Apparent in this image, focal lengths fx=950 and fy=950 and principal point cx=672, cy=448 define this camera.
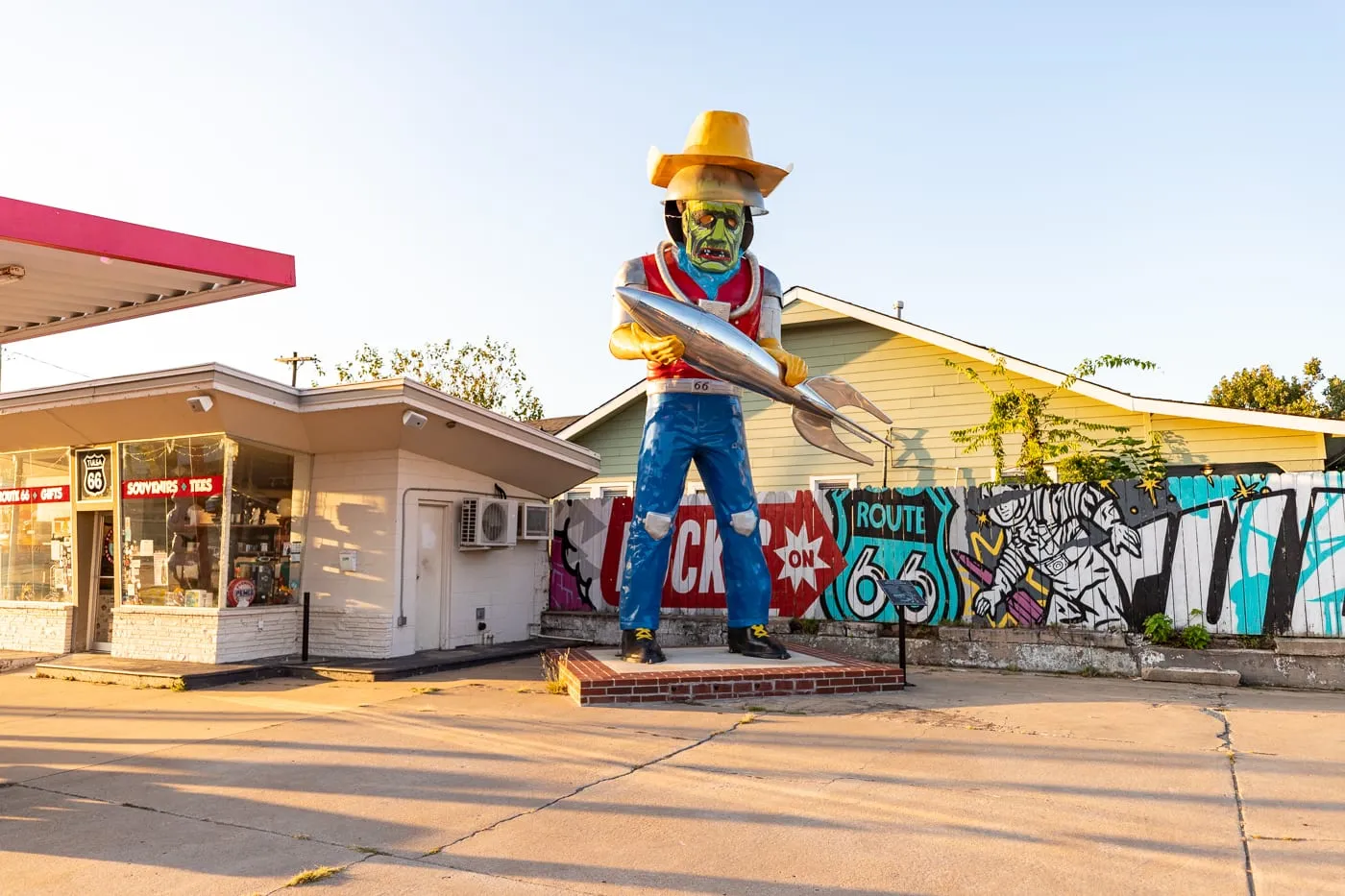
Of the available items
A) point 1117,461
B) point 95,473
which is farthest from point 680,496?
point 95,473

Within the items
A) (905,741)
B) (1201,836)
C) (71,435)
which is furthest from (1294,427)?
(71,435)

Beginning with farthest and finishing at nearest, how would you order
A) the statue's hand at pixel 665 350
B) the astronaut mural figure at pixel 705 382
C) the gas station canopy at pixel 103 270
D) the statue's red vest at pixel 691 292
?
the statue's red vest at pixel 691 292 → the astronaut mural figure at pixel 705 382 → the statue's hand at pixel 665 350 → the gas station canopy at pixel 103 270

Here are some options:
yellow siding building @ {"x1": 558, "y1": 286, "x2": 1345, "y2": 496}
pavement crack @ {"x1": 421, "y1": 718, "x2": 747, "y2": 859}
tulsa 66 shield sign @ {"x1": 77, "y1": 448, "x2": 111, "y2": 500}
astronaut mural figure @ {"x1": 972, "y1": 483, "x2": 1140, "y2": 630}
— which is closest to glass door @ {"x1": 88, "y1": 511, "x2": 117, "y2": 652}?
tulsa 66 shield sign @ {"x1": 77, "y1": 448, "x2": 111, "y2": 500}

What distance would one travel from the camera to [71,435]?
12.6m

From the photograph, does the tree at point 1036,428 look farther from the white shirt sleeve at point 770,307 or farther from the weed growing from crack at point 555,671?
the weed growing from crack at point 555,671

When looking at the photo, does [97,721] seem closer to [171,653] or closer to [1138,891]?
[171,653]

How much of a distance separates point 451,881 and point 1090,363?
1301 centimetres

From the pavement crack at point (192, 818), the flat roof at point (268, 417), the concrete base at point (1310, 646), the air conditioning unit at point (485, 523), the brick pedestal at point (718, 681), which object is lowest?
the pavement crack at point (192, 818)

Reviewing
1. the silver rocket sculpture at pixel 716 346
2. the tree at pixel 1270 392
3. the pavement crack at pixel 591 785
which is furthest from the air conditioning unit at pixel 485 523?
the tree at pixel 1270 392

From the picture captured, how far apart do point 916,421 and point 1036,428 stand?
234 cm

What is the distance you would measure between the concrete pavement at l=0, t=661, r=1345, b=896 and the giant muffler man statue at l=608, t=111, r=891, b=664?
1.58m

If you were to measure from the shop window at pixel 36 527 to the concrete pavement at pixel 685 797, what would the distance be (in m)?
4.79

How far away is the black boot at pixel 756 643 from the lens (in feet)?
32.9

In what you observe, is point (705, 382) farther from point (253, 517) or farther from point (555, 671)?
point (253, 517)
